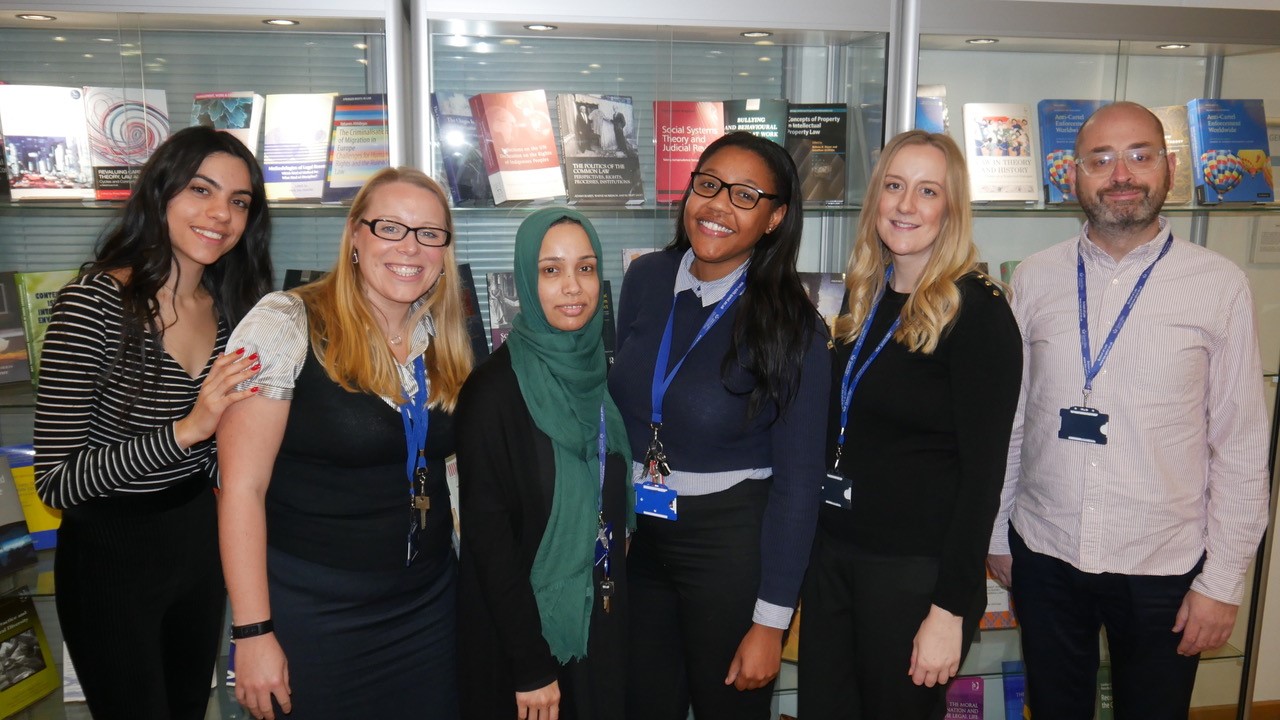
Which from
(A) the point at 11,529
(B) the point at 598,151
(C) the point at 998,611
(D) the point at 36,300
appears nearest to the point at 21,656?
(A) the point at 11,529

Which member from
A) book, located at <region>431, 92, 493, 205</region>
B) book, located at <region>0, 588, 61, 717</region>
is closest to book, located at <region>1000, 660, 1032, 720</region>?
book, located at <region>431, 92, 493, 205</region>

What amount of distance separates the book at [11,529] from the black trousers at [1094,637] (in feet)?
9.76

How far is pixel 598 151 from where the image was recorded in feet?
9.41

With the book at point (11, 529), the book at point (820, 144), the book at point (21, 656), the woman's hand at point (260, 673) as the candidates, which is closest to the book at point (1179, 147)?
the book at point (820, 144)

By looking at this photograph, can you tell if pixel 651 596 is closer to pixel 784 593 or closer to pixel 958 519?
pixel 784 593

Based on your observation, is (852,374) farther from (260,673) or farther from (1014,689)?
(1014,689)

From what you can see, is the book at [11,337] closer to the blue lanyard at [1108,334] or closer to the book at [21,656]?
the book at [21,656]

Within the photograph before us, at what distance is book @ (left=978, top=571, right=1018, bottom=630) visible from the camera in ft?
10.7

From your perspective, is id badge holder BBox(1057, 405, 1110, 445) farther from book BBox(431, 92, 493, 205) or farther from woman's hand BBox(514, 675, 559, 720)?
book BBox(431, 92, 493, 205)

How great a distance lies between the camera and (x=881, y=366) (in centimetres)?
204

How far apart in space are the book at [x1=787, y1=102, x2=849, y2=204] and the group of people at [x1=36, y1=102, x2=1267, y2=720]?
67 cm

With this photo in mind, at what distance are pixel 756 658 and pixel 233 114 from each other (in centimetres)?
220

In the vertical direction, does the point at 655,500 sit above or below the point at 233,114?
below

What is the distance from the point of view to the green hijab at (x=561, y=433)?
6.24 ft
